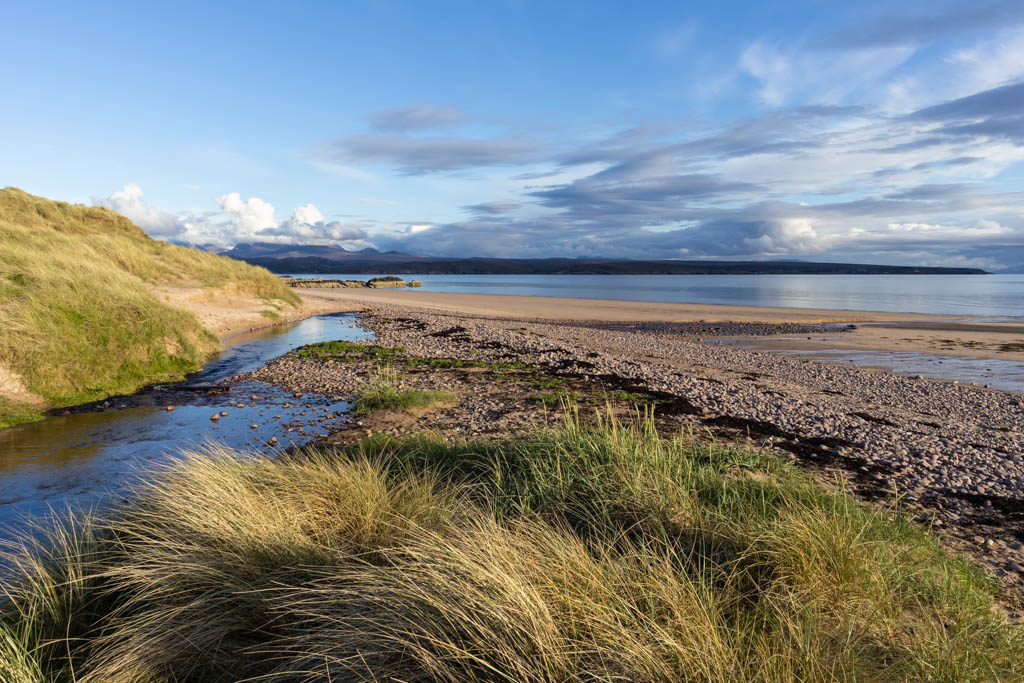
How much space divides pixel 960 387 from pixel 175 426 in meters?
20.9

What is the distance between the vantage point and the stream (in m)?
7.55

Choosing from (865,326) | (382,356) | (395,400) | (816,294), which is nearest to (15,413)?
(395,400)

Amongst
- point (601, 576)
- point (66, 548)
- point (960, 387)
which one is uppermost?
point (601, 576)

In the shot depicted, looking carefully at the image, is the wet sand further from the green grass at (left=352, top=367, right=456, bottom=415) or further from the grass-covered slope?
the grass-covered slope

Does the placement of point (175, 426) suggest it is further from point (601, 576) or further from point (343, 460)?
point (601, 576)

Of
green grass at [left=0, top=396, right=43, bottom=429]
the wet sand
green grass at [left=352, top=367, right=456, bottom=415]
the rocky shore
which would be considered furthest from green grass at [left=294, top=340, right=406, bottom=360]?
the wet sand

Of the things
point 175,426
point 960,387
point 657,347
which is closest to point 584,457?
point 175,426

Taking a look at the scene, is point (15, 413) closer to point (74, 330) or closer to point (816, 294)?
point (74, 330)

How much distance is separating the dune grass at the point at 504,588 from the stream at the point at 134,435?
2.04 m

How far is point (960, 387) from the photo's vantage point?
52.5 feet

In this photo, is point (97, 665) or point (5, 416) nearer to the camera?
point (97, 665)

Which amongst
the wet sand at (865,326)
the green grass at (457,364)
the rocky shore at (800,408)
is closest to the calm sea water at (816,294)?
the wet sand at (865,326)

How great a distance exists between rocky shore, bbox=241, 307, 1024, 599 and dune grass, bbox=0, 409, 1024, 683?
2.11 metres

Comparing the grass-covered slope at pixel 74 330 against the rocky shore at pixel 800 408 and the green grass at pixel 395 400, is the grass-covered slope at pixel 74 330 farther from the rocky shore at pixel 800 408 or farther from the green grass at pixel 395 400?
the green grass at pixel 395 400
